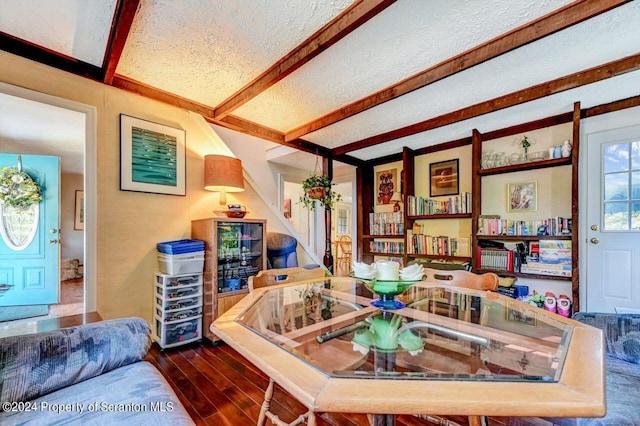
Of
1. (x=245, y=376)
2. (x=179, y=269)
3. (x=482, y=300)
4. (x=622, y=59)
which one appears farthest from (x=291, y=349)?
(x=622, y=59)

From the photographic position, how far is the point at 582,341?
0.82 metres

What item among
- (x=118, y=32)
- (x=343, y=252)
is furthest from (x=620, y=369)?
(x=343, y=252)

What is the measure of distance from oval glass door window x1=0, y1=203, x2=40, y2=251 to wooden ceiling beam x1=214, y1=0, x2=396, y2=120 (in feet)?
10.1

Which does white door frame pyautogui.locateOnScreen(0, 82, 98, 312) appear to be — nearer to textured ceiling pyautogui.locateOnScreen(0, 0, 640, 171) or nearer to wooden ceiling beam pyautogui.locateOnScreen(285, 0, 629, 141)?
textured ceiling pyautogui.locateOnScreen(0, 0, 640, 171)

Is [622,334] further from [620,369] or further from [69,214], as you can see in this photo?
[69,214]

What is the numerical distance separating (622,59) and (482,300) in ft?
6.93

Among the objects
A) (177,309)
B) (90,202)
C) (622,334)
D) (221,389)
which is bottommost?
(221,389)

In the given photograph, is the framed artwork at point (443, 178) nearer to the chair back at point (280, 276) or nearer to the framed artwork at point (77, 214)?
the chair back at point (280, 276)

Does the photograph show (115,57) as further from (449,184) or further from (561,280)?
(561,280)

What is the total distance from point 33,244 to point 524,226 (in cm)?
568

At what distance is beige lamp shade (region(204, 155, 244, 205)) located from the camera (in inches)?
106

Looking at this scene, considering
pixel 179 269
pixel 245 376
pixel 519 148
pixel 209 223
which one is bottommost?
pixel 245 376

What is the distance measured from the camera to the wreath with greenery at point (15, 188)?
3275mm

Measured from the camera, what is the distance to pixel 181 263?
2.38m
